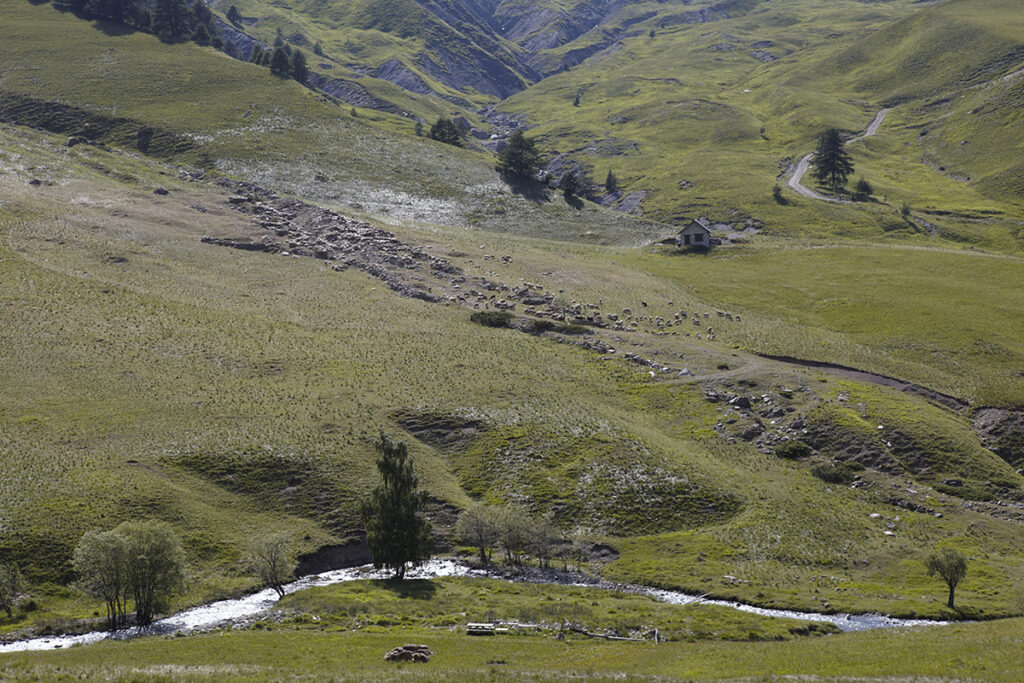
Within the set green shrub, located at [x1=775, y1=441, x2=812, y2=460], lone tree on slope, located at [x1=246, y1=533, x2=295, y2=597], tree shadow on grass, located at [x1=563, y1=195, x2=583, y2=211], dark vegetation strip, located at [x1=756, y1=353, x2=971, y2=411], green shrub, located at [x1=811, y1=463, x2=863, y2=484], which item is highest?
tree shadow on grass, located at [x1=563, y1=195, x2=583, y2=211]

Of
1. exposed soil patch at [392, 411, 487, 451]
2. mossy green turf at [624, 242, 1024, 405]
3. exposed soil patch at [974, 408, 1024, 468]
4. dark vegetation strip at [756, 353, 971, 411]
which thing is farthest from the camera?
mossy green turf at [624, 242, 1024, 405]

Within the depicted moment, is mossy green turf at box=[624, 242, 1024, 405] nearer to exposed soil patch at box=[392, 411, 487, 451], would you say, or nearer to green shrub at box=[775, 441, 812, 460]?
green shrub at box=[775, 441, 812, 460]

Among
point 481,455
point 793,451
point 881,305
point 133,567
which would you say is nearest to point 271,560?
point 133,567

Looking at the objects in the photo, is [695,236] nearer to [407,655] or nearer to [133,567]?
[407,655]

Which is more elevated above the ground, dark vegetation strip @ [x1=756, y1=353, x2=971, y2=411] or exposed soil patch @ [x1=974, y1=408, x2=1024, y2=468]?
dark vegetation strip @ [x1=756, y1=353, x2=971, y2=411]

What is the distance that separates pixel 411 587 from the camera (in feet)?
204

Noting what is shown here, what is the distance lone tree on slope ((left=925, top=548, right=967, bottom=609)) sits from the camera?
185 ft

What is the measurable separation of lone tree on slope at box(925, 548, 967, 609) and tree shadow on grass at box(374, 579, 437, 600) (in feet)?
129

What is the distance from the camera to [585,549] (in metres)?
69.6

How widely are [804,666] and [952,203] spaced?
190 meters

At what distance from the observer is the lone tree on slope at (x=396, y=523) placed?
63.8 meters

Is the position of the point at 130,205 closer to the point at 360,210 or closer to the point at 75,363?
the point at 360,210

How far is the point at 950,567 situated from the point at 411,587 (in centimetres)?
4205

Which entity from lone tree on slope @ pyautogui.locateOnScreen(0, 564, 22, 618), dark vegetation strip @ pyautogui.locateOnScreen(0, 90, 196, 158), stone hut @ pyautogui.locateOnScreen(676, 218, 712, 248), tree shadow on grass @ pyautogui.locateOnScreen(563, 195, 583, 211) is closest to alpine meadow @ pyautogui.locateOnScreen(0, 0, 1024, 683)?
lone tree on slope @ pyautogui.locateOnScreen(0, 564, 22, 618)
